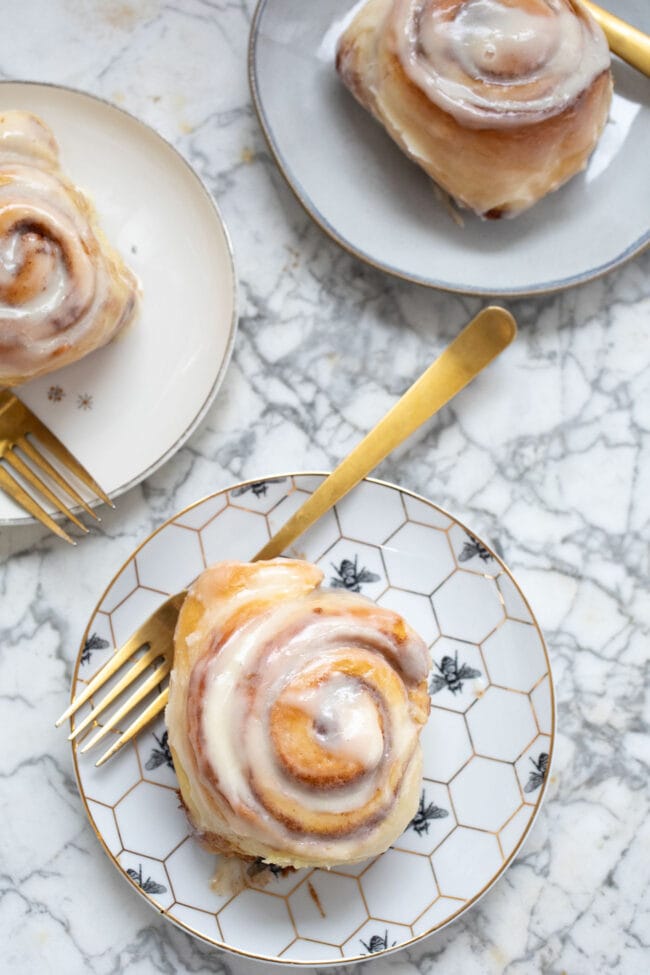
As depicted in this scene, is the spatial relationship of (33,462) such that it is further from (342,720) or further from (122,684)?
(342,720)

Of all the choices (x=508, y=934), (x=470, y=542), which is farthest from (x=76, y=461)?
(x=508, y=934)

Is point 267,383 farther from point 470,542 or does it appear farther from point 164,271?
point 470,542

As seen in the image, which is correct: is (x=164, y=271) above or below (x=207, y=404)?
above

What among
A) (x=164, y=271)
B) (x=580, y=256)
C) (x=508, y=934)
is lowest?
(x=508, y=934)

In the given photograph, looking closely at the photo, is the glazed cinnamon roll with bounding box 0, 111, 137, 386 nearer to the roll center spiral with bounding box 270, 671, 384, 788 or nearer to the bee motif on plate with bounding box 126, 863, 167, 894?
the roll center spiral with bounding box 270, 671, 384, 788

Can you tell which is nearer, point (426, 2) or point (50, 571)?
point (426, 2)

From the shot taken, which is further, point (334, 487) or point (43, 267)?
point (334, 487)

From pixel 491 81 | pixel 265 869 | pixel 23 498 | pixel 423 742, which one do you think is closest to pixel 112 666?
pixel 23 498

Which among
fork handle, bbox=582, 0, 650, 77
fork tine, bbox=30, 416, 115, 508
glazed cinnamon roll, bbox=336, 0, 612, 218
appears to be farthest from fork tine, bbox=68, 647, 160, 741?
fork handle, bbox=582, 0, 650, 77
